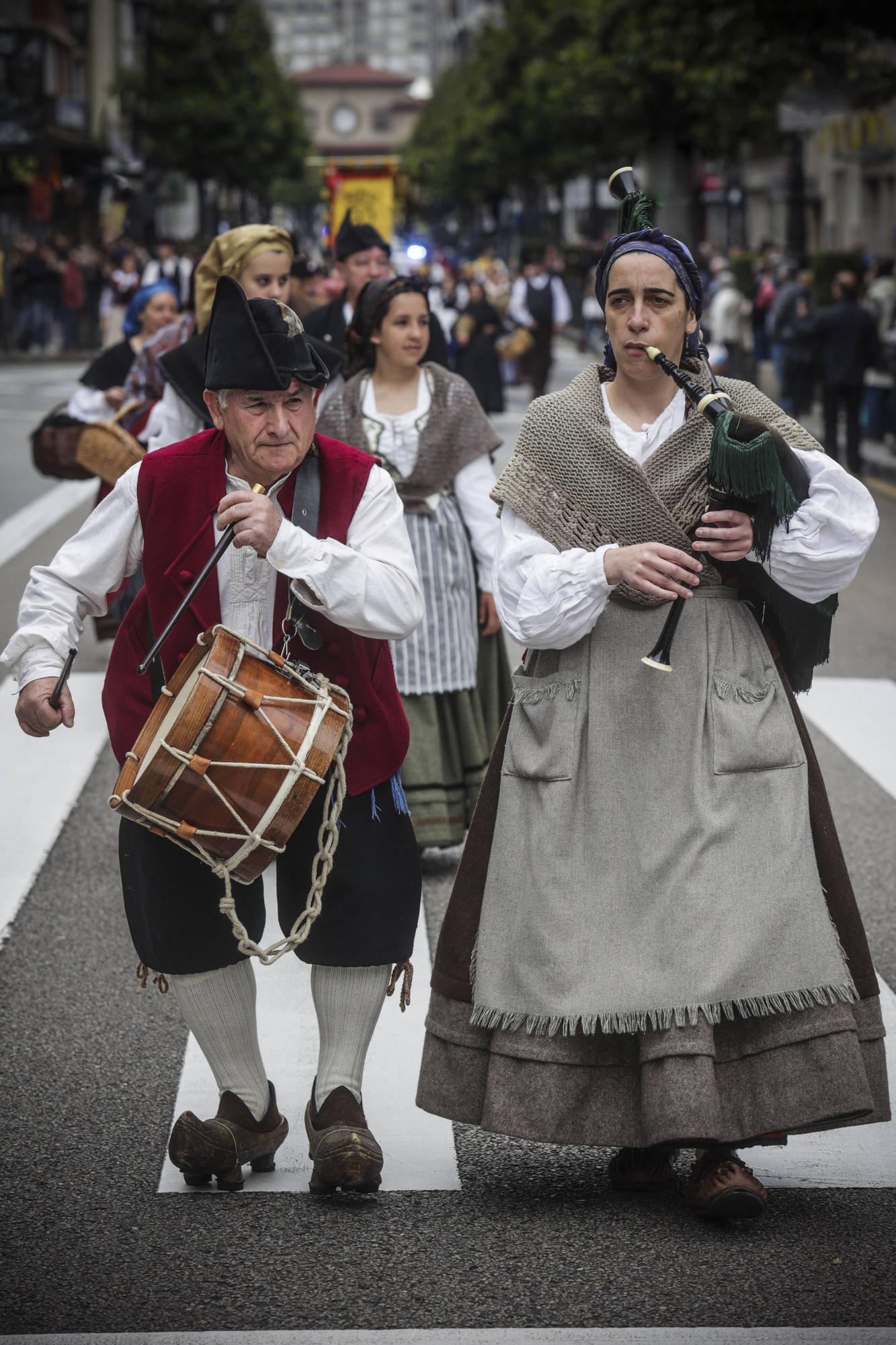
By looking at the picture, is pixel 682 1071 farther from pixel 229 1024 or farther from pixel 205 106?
pixel 205 106

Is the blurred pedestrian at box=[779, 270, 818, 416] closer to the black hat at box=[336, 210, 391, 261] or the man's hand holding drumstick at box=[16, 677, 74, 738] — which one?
the black hat at box=[336, 210, 391, 261]

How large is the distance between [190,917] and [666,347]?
1427 mm

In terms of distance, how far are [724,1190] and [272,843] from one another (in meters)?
1.06

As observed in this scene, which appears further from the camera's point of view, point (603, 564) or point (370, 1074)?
point (370, 1074)

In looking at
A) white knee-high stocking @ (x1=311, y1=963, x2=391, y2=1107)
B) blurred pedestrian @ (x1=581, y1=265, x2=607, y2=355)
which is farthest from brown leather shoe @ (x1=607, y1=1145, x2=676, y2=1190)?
blurred pedestrian @ (x1=581, y1=265, x2=607, y2=355)

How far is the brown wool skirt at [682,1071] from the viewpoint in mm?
3510

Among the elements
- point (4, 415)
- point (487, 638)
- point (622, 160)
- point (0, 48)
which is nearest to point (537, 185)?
point (622, 160)

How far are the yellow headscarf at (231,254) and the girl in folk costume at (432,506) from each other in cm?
57

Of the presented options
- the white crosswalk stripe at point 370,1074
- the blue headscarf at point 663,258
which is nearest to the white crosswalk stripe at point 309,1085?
the white crosswalk stripe at point 370,1074

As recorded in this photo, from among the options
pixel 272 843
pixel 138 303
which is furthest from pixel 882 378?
pixel 272 843

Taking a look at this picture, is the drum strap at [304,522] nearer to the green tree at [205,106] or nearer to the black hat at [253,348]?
the black hat at [253,348]

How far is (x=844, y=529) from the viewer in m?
3.66

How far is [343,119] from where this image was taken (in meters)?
199

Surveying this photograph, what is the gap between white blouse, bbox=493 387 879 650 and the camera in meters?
3.61
